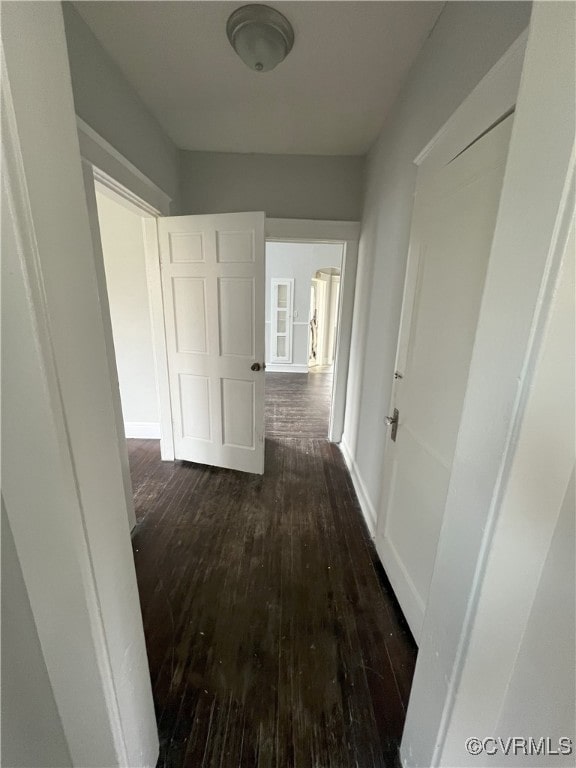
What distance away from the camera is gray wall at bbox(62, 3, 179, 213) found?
1.28 metres

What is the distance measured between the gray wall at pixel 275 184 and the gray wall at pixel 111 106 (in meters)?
0.35

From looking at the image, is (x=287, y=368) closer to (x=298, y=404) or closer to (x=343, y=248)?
(x=298, y=404)

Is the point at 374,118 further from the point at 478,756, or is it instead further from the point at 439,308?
the point at 478,756

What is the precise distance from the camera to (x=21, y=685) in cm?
60

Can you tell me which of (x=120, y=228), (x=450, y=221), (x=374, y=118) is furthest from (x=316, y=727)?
(x=120, y=228)

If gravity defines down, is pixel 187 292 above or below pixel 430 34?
below

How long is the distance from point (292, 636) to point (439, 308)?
155 cm

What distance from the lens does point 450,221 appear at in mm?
1073

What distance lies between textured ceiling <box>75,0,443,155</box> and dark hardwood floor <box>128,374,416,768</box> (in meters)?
2.64

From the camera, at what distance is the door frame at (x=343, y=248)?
2611 mm

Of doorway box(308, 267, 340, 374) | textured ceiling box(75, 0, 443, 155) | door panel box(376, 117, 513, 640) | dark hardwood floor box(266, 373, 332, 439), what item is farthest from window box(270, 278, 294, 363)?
door panel box(376, 117, 513, 640)

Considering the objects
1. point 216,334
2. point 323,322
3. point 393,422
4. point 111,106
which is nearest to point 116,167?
point 111,106

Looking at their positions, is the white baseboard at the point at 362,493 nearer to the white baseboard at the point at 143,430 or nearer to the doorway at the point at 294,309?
the white baseboard at the point at 143,430

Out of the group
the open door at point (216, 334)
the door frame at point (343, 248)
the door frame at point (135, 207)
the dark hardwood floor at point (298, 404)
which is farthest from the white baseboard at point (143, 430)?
the door frame at point (343, 248)
